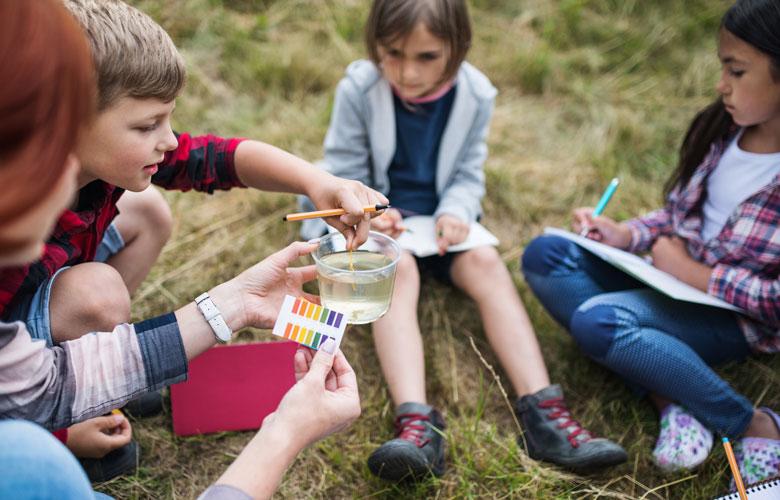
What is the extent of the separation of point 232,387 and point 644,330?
1087 mm

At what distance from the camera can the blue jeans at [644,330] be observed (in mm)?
1753

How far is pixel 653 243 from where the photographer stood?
2.17 metres

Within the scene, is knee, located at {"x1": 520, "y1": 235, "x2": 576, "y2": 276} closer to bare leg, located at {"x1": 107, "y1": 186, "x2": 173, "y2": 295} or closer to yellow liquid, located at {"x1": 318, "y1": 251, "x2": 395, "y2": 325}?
yellow liquid, located at {"x1": 318, "y1": 251, "x2": 395, "y2": 325}

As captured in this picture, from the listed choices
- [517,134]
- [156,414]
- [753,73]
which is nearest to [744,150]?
[753,73]

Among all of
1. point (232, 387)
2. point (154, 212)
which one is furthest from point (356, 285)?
point (154, 212)

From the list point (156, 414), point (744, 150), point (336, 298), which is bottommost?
point (156, 414)

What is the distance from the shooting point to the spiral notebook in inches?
55.3

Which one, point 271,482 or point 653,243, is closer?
point 271,482

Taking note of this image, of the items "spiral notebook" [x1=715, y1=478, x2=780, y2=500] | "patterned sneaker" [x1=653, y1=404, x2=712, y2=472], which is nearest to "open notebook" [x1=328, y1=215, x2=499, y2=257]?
"patterned sneaker" [x1=653, y1=404, x2=712, y2=472]

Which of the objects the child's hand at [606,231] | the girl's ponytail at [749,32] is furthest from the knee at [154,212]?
the girl's ponytail at [749,32]

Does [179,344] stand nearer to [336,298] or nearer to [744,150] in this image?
[336,298]

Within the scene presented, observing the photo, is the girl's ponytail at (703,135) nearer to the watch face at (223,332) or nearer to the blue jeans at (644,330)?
the blue jeans at (644,330)

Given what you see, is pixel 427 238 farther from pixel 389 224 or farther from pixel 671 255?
pixel 671 255

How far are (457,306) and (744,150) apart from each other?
95cm
